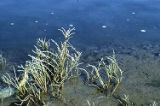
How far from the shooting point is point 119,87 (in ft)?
12.0

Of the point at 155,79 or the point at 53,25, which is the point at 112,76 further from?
the point at 53,25

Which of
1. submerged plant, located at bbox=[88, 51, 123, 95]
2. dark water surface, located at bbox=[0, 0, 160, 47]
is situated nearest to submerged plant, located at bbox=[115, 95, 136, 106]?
submerged plant, located at bbox=[88, 51, 123, 95]

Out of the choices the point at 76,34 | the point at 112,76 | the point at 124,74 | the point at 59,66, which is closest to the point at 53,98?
the point at 59,66

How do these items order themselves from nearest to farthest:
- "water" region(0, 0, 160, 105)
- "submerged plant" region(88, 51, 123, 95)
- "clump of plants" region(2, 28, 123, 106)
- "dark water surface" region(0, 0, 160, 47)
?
"clump of plants" region(2, 28, 123, 106) < "submerged plant" region(88, 51, 123, 95) < "water" region(0, 0, 160, 105) < "dark water surface" region(0, 0, 160, 47)

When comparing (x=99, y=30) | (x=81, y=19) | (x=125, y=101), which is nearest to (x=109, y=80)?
(x=125, y=101)

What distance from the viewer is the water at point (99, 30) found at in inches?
168

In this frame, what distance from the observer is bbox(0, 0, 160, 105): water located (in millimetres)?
4266

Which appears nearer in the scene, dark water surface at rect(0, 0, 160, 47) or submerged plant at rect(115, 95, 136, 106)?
submerged plant at rect(115, 95, 136, 106)

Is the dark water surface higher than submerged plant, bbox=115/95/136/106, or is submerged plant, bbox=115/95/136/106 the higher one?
the dark water surface

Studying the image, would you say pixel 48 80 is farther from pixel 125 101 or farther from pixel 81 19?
pixel 81 19

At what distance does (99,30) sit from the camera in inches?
222

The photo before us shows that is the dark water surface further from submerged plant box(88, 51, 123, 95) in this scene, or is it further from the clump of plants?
the clump of plants

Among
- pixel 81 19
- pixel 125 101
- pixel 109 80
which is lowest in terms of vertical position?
pixel 125 101

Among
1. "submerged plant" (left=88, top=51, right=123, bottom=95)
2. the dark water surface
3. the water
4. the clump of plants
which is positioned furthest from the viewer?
the dark water surface
